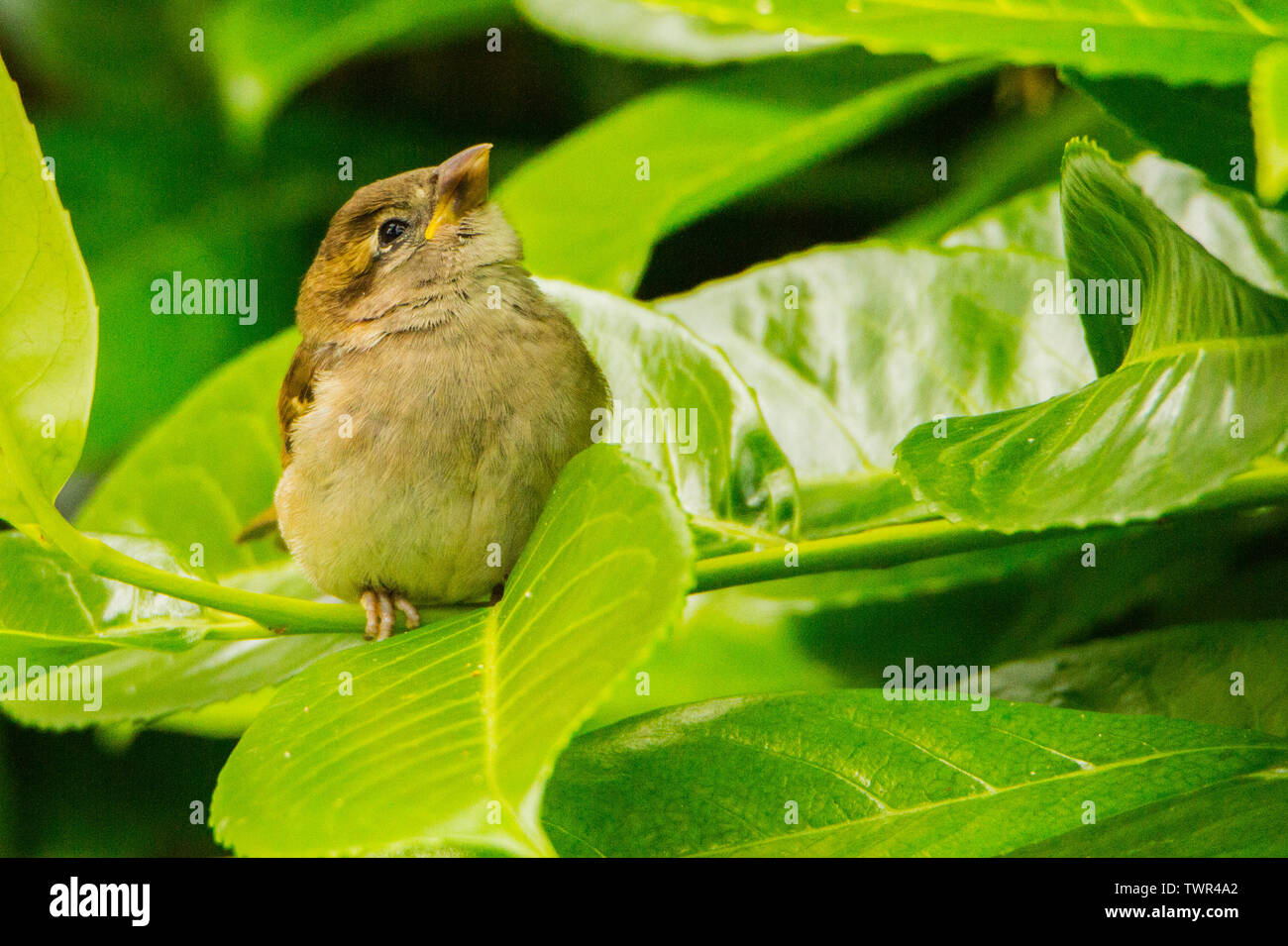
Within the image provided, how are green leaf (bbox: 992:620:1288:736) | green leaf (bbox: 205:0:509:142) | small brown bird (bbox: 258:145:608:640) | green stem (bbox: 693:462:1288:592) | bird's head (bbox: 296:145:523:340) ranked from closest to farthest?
1. green stem (bbox: 693:462:1288:592)
2. green leaf (bbox: 992:620:1288:736)
3. small brown bird (bbox: 258:145:608:640)
4. bird's head (bbox: 296:145:523:340)
5. green leaf (bbox: 205:0:509:142)

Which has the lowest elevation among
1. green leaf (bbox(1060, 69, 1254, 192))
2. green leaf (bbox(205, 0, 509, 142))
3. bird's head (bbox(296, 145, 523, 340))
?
green leaf (bbox(1060, 69, 1254, 192))

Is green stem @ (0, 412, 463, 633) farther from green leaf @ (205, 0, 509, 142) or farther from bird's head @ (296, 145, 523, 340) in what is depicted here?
green leaf @ (205, 0, 509, 142)

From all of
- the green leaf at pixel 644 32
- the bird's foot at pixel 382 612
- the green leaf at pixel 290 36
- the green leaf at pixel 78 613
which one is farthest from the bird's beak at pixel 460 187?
the green leaf at pixel 78 613

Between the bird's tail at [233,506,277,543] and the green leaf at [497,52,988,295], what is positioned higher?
the green leaf at [497,52,988,295]

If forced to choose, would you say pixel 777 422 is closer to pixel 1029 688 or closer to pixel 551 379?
pixel 551 379

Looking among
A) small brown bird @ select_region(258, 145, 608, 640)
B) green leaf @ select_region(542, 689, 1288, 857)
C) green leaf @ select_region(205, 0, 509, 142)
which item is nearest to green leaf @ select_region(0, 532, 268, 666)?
small brown bird @ select_region(258, 145, 608, 640)

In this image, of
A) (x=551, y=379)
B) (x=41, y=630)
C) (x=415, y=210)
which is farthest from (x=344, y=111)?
(x=41, y=630)

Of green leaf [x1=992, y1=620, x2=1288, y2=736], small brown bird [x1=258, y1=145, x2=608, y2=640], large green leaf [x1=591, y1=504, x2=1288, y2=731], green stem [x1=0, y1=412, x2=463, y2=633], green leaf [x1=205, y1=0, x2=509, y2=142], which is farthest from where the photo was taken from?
green leaf [x1=205, y1=0, x2=509, y2=142]

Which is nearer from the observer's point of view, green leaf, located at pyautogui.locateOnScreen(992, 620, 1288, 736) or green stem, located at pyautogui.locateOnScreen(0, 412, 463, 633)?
green stem, located at pyautogui.locateOnScreen(0, 412, 463, 633)

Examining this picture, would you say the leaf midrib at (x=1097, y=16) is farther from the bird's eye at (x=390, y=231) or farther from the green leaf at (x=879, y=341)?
the bird's eye at (x=390, y=231)
